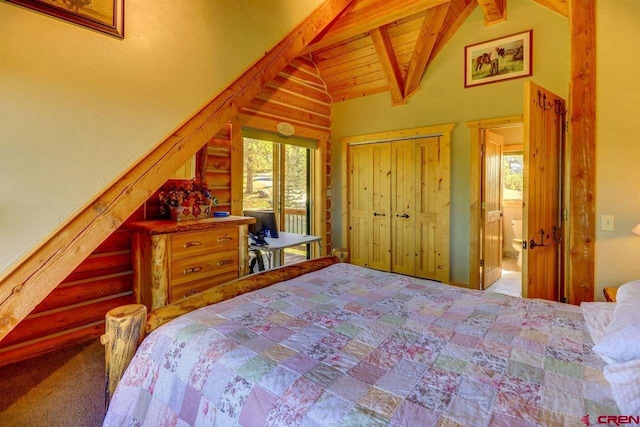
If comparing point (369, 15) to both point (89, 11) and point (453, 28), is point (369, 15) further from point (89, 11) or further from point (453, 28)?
point (89, 11)

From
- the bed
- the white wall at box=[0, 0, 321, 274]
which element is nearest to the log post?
the bed

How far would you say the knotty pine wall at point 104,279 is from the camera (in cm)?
242

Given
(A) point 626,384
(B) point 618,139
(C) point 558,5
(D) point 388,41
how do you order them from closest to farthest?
(A) point 626,384, (B) point 618,139, (C) point 558,5, (D) point 388,41

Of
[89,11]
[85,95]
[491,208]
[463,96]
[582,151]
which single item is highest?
[463,96]

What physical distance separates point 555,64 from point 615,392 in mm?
3612

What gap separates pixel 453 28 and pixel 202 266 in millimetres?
3975

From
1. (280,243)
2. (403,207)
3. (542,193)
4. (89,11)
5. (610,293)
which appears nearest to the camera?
(89,11)

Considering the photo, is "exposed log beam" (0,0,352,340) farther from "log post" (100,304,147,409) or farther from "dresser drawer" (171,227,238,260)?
"dresser drawer" (171,227,238,260)

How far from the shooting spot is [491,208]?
13.8ft

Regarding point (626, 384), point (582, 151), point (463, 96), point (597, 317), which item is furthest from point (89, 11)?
point (463, 96)

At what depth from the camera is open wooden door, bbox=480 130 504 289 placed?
157 inches

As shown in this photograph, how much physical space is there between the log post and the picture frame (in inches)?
55.6

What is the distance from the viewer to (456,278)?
13.4ft

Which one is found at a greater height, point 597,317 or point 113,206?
point 113,206
